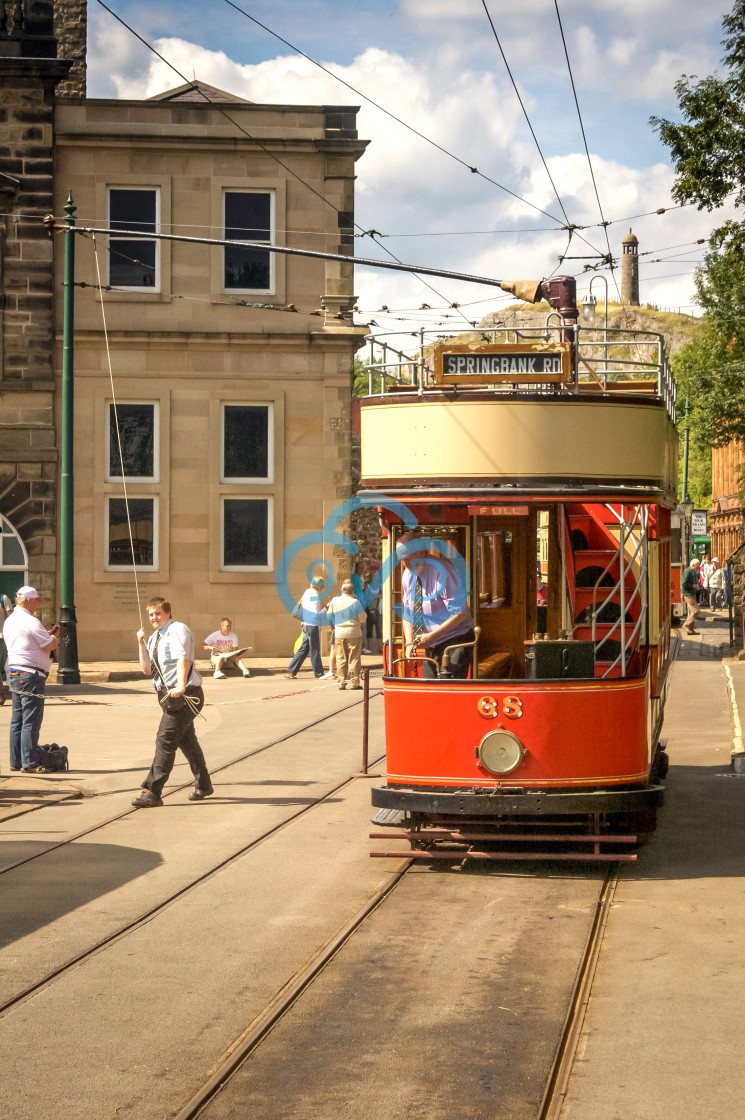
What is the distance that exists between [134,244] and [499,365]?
62.5 feet

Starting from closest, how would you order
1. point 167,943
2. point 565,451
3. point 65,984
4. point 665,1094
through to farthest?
1. point 665,1094
2. point 65,984
3. point 167,943
4. point 565,451

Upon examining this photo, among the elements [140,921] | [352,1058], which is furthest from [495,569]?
[352,1058]

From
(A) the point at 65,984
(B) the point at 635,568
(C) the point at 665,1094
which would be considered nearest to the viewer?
(C) the point at 665,1094

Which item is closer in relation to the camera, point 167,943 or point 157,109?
point 167,943

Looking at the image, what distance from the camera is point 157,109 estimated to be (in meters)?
27.7

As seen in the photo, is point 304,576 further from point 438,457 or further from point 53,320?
point 438,457

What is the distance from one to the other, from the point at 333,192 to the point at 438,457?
19079 mm

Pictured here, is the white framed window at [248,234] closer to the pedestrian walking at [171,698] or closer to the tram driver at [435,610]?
the pedestrian walking at [171,698]

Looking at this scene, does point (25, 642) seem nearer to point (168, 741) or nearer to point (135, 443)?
point (168, 741)

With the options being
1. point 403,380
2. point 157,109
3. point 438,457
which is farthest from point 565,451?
point 157,109

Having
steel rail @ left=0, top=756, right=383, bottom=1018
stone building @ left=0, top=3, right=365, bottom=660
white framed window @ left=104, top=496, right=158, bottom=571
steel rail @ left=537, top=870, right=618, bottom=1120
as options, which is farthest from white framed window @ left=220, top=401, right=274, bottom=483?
Answer: steel rail @ left=537, top=870, right=618, bottom=1120

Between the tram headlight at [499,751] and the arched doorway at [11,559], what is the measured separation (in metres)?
19.2

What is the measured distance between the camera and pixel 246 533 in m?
28.1

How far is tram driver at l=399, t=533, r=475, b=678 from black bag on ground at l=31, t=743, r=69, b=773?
534 cm
